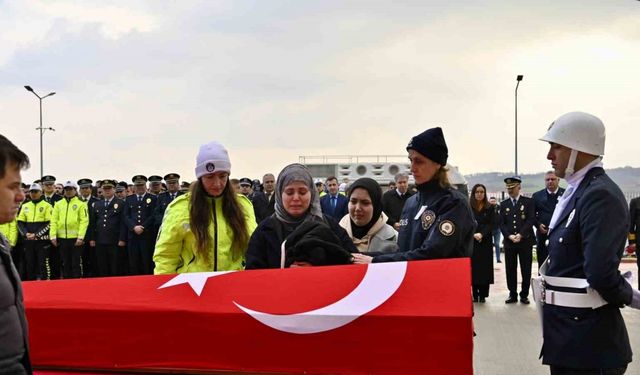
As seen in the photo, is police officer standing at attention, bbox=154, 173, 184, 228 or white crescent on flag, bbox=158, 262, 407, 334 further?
police officer standing at attention, bbox=154, 173, 184, 228

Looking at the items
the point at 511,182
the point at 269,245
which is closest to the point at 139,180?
the point at 511,182

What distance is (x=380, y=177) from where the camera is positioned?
17578mm

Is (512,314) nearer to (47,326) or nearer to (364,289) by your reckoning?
(364,289)

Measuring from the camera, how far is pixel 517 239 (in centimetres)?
762

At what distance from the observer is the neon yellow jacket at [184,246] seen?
9.72ft

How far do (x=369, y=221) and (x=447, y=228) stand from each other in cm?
80

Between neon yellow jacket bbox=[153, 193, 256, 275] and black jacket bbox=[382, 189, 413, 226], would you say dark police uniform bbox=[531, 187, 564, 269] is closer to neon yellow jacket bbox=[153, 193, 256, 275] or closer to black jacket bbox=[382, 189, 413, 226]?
black jacket bbox=[382, 189, 413, 226]

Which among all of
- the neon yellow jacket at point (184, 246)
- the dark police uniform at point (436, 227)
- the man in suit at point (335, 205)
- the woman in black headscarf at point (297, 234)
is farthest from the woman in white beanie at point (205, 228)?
the man in suit at point (335, 205)

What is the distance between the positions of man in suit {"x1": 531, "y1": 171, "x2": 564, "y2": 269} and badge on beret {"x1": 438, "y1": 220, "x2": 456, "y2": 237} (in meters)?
5.60

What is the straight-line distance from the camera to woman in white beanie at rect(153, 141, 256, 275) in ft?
9.71

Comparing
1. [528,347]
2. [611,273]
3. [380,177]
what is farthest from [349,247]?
[380,177]

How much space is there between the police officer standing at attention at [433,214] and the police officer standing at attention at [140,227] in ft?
25.2

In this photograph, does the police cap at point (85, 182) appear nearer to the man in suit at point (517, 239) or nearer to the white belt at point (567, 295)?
the man in suit at point (517, 239)

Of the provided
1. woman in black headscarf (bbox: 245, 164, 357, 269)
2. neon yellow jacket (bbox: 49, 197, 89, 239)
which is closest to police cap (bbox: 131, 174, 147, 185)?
neon yellow jacket (bbox: 49, 197, 89, 239)
